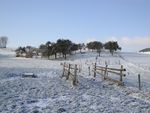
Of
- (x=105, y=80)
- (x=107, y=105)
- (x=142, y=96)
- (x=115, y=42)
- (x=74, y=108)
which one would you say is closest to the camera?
(x=74, y=108)

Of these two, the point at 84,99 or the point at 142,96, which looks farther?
the point at 142,96

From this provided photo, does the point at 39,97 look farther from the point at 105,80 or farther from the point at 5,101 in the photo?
the point at 105,80

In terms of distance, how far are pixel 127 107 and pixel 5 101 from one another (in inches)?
234

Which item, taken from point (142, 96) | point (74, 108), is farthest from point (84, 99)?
point (142, 96)

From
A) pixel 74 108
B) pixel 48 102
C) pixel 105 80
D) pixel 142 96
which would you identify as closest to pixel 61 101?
pixel 48 102

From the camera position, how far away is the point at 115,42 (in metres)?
119

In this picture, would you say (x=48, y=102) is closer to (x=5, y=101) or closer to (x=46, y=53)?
(x=5, y=101)

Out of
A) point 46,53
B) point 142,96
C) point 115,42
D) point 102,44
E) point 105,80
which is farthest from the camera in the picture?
point 102,44

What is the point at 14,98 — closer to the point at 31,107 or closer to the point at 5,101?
the point at 5,101

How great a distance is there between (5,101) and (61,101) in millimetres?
2782

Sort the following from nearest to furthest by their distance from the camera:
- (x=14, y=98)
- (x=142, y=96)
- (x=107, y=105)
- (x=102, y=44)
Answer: (x=107, y=105)
(x=14, y=98)
(x=142, y=96)
(x=102, y=44)

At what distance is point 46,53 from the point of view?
106m

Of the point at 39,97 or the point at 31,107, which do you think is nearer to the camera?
the point at 31,107

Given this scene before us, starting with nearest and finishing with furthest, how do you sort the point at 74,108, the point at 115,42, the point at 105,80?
1. the point at 74,108
2. the point at 105,80
3. the point at 115,42
